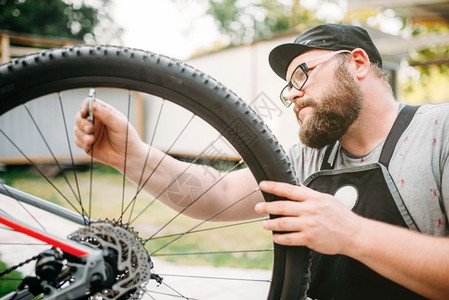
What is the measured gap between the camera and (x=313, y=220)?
972 millimetres

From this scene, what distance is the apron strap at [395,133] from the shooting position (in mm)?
1277

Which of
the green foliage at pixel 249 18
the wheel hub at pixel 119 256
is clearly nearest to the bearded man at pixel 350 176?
the wheel hub at pixel 119 256

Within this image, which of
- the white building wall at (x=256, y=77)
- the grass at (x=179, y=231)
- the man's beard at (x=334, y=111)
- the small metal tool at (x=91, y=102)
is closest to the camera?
the small metal tool at (x=91, y=102)

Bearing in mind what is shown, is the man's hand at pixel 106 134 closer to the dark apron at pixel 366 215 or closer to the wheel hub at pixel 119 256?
the wheel hub at pixel 119 256

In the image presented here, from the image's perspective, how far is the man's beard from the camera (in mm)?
1400

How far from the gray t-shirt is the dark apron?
0.02 meters

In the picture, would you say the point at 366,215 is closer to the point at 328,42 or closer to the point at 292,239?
the point at 292,239

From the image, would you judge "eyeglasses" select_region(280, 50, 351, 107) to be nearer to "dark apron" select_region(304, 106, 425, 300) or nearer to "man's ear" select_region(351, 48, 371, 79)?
"man's ear" select_region(351, 48, 371, 79)

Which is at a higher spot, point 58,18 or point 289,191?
point 58,18

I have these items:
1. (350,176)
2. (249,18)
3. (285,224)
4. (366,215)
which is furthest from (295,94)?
(249,18)

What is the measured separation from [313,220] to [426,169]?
0.47 metres

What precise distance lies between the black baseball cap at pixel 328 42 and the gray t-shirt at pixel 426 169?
38 cm

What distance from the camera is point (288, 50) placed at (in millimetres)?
1500

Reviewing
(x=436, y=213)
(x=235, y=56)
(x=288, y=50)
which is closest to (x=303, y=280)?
(x=436, y=213)
